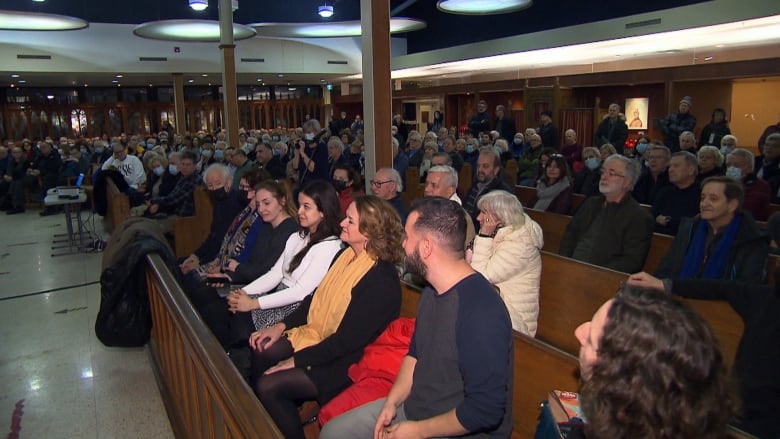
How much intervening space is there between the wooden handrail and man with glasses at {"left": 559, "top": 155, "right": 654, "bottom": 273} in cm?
259

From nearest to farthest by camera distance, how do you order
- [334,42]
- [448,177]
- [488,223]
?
1. [488,223]
2. [448,177]
3. [334,42]

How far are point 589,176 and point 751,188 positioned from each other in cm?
181

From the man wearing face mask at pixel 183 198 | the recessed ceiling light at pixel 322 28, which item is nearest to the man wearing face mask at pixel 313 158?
the man wearing face mask at pixel 183 198

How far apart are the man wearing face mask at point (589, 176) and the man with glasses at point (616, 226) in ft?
7.07

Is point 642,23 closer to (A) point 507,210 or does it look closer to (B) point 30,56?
(A) point 507,210

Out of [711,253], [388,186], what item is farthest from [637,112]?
[711,253]

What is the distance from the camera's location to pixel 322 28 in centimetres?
1587

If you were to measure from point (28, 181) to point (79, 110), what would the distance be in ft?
37.7

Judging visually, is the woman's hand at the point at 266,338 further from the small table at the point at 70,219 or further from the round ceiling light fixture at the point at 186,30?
the round ceiling light fixture at the point at 186,30

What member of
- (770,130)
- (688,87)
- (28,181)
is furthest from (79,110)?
(770,130)

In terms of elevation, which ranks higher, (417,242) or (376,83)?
(376,83)

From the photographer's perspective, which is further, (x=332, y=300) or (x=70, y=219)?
(x=70, y=219)

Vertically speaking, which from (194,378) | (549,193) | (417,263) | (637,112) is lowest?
(194,378)

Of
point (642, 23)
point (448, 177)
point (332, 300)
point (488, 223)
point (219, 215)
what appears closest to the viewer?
point (332, 300)
